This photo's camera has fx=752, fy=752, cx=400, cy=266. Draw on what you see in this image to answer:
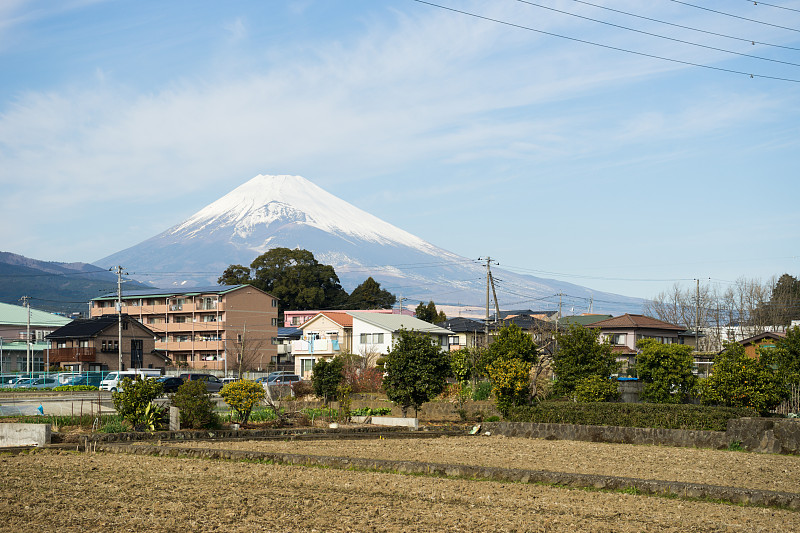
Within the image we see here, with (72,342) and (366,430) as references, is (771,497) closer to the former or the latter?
(366,430)

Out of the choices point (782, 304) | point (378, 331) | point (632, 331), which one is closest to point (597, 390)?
point (378, 331)

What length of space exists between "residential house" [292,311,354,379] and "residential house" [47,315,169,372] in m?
10.7

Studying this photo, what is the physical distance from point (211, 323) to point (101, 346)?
11.1 meters

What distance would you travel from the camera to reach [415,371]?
2645 cm

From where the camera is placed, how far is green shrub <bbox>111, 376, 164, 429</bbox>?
64.4 feet

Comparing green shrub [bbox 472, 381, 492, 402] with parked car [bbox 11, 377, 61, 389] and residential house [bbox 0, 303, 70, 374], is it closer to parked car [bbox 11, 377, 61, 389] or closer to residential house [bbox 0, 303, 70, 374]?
parked car [bbox 11, 377, 61, 389]

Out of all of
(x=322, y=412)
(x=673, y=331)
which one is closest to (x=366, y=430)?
(x=322, y=412)

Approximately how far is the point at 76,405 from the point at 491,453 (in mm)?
16624

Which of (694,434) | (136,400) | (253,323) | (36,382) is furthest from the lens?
(253,323)

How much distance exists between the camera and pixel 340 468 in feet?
47.2

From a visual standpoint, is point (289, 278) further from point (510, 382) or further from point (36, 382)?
point (510, 382)

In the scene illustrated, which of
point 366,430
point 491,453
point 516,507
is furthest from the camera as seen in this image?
point 366,430

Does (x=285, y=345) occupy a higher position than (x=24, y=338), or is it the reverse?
(x=24, y=338)

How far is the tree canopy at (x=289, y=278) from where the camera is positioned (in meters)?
83.6
